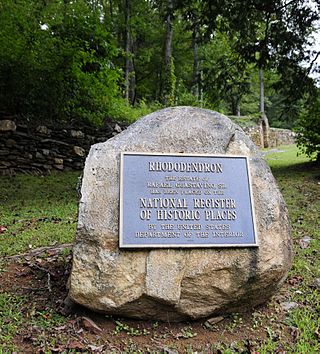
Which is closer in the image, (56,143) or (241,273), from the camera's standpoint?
(241,273)

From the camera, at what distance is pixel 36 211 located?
21.7ft

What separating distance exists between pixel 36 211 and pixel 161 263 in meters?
4.29

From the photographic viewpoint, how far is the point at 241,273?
9.88 ft

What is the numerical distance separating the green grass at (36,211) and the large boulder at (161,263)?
6.66 ft

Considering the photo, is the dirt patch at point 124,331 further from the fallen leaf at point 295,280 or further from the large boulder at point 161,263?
the fallen leaf at point 295,280

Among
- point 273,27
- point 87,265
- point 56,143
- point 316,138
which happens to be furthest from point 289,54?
point 87,265

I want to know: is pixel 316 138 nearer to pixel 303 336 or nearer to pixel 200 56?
pixel 303 336

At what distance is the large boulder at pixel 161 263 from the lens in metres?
2.85

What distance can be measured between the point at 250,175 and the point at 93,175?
4.67ft

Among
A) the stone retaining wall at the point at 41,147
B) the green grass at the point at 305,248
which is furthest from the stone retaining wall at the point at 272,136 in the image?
the stone retaining wall at the point at 41,147

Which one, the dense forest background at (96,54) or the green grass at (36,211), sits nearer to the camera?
the green grass at (36,211)

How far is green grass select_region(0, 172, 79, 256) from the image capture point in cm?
497

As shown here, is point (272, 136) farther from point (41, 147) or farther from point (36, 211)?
point (36, 211)

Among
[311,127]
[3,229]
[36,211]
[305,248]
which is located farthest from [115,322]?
[311,127]
